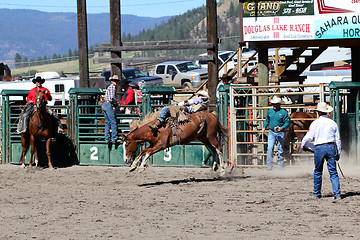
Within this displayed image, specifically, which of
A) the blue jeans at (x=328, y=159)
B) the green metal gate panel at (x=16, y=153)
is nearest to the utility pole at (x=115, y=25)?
the green metal gate panel at (x=16, y=153)

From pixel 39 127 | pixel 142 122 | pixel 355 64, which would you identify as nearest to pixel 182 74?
pixel 355 64

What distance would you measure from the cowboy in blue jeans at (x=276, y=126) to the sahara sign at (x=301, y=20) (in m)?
2.07

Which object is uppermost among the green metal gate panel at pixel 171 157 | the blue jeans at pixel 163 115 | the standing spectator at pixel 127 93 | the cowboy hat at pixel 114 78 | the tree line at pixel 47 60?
the tree line at pixel 47 60

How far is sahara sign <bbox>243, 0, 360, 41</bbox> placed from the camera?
15625 millimetres

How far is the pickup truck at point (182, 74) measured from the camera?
3609cm

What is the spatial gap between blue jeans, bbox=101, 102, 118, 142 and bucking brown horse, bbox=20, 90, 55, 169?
1376 mm

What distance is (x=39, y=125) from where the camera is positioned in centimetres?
1590

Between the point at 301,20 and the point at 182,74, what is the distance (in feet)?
71.7

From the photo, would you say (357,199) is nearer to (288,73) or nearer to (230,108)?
(230,108)

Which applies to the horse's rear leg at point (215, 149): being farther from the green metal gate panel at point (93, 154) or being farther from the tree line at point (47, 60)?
the tree line at point (47, 60)

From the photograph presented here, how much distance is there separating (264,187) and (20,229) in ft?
16.7

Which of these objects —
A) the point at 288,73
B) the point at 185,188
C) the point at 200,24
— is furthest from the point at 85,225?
the point at 200,24

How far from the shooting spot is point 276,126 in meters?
14.5

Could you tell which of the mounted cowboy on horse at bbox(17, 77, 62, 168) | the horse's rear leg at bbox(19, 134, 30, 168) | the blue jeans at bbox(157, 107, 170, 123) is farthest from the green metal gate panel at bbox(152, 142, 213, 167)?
the horse's rear leg at bbox(19, 134, 30, 168)
